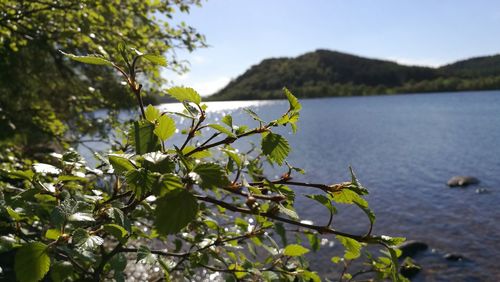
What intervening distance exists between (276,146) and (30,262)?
3.16 ft

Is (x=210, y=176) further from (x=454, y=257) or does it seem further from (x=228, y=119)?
(x=454, y=257)

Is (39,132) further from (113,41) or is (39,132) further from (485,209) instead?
(485,209)

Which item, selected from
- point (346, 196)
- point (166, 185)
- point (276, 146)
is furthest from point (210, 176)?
point (346, 196)

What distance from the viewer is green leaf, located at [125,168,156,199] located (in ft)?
3.83

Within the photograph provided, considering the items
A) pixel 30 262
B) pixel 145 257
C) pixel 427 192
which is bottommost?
pixel 427 192

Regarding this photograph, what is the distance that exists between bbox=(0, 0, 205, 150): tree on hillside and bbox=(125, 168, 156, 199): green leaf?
11.2ft

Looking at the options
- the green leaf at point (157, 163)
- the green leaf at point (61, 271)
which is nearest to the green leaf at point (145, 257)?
the green leaf at point (61, 271)

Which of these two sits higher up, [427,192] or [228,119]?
[228,119]

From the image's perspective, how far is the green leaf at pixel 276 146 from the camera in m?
1.53

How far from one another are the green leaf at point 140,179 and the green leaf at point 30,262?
444 mm

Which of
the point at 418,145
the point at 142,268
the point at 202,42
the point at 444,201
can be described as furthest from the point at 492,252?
the point at 418,145

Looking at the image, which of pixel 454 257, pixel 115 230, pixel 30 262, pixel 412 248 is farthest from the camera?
pixel 412 248

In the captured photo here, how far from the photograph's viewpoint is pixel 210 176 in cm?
119

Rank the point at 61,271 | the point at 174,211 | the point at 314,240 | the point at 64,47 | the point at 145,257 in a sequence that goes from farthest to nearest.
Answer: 1. the point at 64,47
2. the point at 314,240
3. the point at 145,257
4. the point at 61,271
5. the point at 174,211
